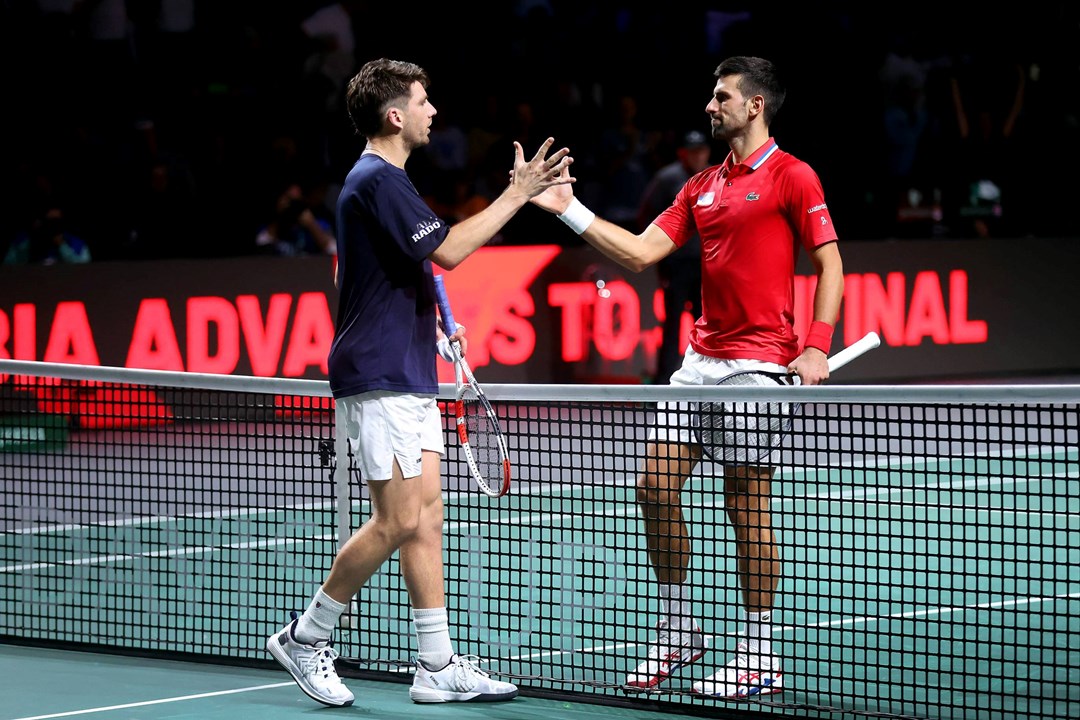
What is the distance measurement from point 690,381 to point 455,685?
1.27 metres

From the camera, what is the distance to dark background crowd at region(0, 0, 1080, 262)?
46.8ft

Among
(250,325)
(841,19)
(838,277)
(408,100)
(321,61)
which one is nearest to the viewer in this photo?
(408,100)

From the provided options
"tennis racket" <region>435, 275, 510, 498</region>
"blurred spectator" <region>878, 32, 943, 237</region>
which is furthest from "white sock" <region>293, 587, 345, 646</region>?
"blurred spectator" <region>878, 32, 943, 237</region>

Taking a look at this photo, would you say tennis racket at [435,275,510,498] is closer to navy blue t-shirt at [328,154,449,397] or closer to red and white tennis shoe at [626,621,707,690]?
navy blue t-shirt at [328,154,449,397]

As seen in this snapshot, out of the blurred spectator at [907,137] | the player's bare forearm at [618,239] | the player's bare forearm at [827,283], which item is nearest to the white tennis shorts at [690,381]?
the player's bare forearm at [827,283]

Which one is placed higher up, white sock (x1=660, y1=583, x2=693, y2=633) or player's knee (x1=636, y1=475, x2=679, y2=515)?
player's knee (x1=636, y1=475, x2=679, y2=515)

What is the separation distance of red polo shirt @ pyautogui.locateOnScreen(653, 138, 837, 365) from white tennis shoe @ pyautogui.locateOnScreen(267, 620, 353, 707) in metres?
1.61

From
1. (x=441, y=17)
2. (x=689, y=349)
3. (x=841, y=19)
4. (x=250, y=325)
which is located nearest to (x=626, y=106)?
(x=441, y=17)

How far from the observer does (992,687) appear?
5.64 metres

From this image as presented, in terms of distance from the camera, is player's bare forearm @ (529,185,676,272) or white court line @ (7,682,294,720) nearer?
white court line @ (7,682,294,720)

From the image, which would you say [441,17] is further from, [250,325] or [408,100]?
[408,100]

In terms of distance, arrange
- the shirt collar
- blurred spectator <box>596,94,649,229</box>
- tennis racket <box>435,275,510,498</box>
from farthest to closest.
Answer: blurred spectator <box>596,94,649,229</box>, the shirt collar, tennis racket <box>435,275,510,498</box>

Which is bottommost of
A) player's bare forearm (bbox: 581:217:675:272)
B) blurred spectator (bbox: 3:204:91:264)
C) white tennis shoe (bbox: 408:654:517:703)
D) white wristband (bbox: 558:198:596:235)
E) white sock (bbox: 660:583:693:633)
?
white tennis shoe (bbox: 408:654:517:703)

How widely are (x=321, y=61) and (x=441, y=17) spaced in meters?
1.83
